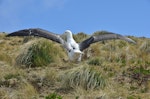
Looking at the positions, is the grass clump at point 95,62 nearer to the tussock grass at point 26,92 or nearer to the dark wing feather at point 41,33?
the dark wing feather at point 41,33

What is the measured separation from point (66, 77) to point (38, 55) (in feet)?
8.40

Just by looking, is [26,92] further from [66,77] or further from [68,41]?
[68,41]

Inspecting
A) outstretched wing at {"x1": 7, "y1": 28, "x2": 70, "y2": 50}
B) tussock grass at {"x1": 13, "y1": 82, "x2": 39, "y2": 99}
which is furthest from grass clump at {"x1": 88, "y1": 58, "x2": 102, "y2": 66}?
tussock grass at {"x1": 13, "y1": 82, "x2": 39, "y2": 99}

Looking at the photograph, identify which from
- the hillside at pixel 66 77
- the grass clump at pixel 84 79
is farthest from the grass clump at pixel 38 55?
the grass clump at pixel 84 79

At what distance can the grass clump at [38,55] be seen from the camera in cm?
1040

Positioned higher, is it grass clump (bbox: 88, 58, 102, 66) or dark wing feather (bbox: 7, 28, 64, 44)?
dark wing feather (bbox: 7, 28, 64, 44)

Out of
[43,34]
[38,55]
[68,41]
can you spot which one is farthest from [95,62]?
[68,41]

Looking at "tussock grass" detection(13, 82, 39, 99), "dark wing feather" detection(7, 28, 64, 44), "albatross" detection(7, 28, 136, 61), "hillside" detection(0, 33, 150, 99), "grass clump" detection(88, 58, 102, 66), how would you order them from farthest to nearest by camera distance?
"dark wing feather" detection(7, 28, 64, 44) < "albatross" detection(7, 28, 136, 61) < "grass clump" detection(88, 58, 102, 66) < "hillside" detection(0, 33, 150, 99) < "tussock grass" detection(13, 82, 39, 99)

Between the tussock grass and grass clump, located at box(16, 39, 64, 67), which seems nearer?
the tussock grass

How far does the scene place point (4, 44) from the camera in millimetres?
14852

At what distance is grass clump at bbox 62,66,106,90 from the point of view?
8148 mm

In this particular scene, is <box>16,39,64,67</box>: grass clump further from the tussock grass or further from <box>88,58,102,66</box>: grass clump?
the tussock grass

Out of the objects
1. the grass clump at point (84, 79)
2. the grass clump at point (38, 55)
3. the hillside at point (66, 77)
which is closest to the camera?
the hillside at point (66, 77)

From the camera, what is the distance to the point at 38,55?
10742 mm
